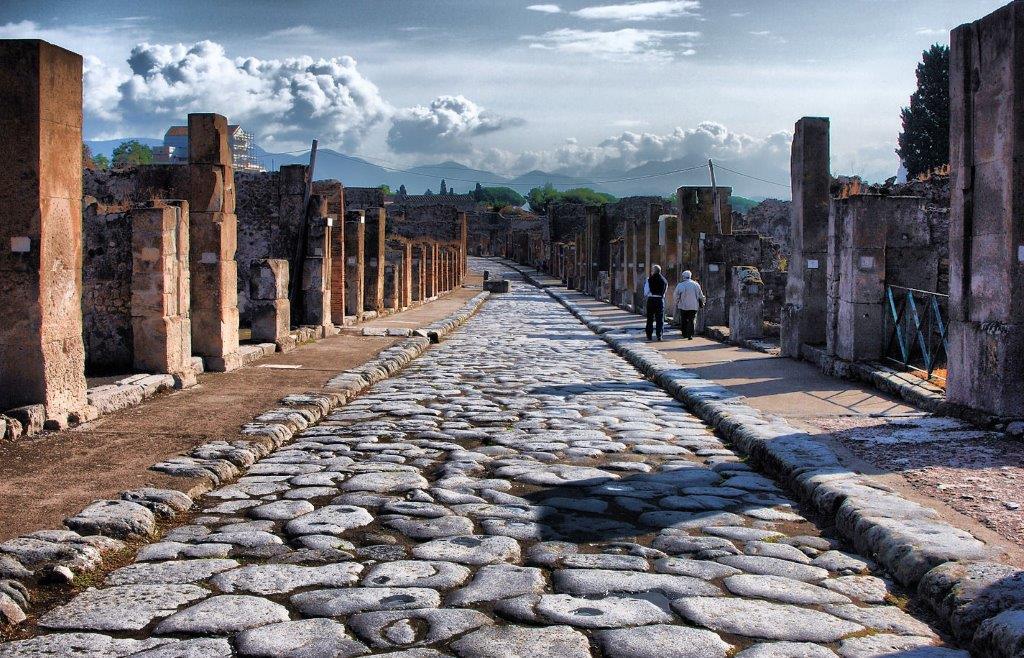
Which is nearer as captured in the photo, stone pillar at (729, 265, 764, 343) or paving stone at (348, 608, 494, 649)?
paving stone at (348, 608, 494, 649)

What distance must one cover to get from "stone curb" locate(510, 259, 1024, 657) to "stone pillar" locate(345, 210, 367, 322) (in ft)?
46.5

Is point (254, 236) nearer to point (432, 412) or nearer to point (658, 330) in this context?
point (658, 330)

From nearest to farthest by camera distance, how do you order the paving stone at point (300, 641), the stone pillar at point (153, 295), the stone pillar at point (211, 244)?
1. the paving stone at point (300, 641)
2. the stone pillar at point (153, 295)
3. the stone pillar at point (211, 244)

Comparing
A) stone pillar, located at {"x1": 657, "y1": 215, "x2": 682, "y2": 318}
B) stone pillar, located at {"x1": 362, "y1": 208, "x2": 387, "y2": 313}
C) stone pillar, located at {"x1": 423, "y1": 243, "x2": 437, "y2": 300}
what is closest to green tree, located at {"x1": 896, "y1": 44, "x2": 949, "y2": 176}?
stone pillar, located at {"x1": 423, "y1": 243, "x2": 437, "y2": 300}

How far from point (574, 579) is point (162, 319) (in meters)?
7.51

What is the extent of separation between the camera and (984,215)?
8742 mm

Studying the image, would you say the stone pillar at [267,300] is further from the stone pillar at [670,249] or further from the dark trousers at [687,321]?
the stone pillar at [670,249]

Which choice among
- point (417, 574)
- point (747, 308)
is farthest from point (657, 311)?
point (417, 574)

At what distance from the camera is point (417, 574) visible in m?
4.47

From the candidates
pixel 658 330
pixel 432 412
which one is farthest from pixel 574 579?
pixel 658 330

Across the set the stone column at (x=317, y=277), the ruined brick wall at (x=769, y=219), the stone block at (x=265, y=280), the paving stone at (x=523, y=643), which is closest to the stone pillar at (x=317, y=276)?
the stone column at (x=317, y=277)

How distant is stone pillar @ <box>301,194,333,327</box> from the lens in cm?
1820

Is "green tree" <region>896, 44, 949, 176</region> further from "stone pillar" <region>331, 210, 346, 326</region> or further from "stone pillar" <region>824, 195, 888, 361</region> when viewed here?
"stone pillar" <region>824, 195, 888, 361</region>

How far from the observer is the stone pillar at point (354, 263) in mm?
21781
